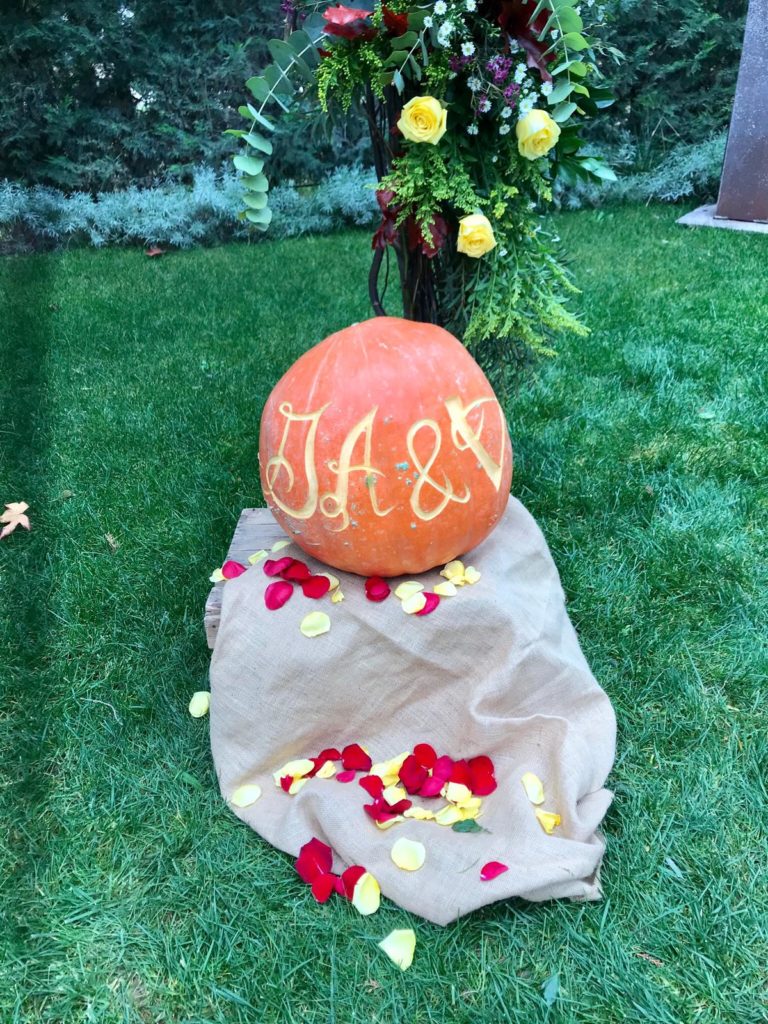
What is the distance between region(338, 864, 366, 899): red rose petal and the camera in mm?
1712

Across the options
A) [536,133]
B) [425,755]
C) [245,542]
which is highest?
[536,133]

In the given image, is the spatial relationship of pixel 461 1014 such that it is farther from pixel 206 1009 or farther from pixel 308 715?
pixel 308 715

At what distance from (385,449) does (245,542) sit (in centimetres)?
78

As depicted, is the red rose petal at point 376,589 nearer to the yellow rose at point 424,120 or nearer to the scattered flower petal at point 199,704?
the scattered flower petal at point 199,704

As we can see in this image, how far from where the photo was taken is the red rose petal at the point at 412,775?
1.88 m

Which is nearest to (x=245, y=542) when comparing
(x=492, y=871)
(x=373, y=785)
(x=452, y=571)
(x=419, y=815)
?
(x=452, y=571)

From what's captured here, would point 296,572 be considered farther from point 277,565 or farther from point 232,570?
point 232,570

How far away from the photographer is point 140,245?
23.3ft

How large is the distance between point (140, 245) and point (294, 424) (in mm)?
5965

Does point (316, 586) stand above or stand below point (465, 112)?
below

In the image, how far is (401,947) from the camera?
1.59 m

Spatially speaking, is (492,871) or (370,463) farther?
(370,463)

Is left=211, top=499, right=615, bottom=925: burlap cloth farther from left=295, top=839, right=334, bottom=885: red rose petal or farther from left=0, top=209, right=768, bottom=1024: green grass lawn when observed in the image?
left=0, top=209, right=768, bottom=1024: green grass lawn

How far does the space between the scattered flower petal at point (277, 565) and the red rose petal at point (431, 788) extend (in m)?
0.64
